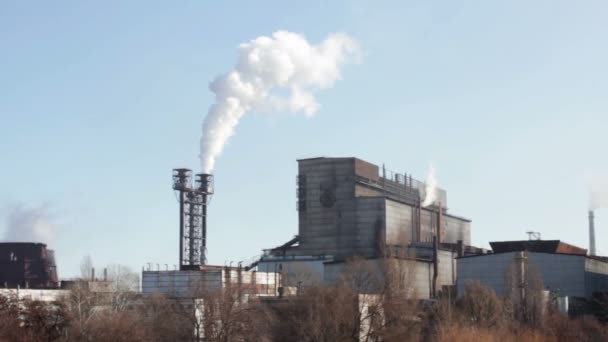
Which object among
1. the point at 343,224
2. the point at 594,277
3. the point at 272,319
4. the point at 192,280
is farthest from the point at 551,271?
the point at 192,280

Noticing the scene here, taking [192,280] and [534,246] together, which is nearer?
[192,280]

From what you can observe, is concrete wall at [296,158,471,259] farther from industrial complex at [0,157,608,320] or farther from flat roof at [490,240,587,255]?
flat roof at [490,240,587,255]

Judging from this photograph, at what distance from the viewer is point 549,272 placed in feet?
199

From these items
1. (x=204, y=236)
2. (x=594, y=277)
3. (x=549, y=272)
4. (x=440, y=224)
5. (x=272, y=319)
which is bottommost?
(x=272, y=319)

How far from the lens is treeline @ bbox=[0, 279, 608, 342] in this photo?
40656mm

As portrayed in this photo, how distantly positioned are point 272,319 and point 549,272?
23301 millimetres

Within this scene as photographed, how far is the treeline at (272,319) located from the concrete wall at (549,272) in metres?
11.4

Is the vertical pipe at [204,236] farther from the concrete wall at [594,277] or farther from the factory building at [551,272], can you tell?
the concrete wall at [594,277]

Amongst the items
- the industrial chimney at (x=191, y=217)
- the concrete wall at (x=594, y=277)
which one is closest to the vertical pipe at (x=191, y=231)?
the industrial chimney at (x=191, y=217)

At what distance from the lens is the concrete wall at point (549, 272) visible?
196ft

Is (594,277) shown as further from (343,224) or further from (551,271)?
(343,224)

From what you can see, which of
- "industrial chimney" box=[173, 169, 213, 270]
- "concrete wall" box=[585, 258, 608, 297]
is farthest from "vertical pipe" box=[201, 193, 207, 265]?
"concrete wall" box=[585, 258, 608, 297]

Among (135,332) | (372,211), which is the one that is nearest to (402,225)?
(372,211)

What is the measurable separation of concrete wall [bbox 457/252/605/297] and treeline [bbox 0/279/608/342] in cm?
1140
